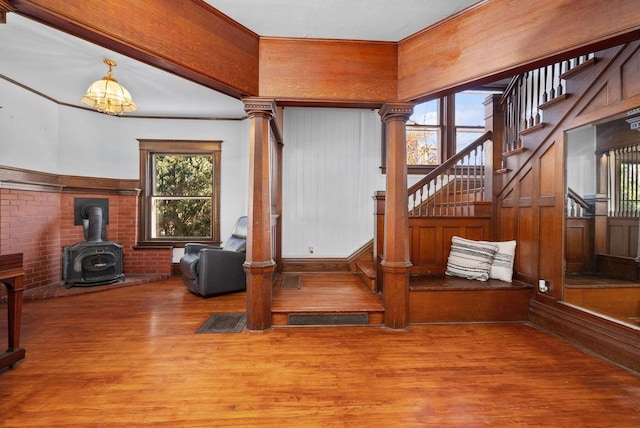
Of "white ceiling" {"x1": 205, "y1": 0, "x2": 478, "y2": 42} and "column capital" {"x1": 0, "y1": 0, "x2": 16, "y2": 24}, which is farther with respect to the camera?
"white ceiling" {"x1": 205, "y1": 0, "x2": 478, "y2": 42}

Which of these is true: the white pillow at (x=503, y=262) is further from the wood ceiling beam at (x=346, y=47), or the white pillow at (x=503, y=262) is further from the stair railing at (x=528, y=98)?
the wood ceiling beam at (x=346, y=47)

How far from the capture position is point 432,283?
296cm

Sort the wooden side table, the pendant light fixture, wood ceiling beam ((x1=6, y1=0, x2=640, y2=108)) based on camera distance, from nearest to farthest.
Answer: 1. wood ceiling beam ((x1=6, y1=0, x2=640, y2=108))
2. the wooden side table
3. the pendant light fixture

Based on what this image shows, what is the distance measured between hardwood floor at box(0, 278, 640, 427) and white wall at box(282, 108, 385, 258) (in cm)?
210

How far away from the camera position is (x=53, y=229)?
413cm

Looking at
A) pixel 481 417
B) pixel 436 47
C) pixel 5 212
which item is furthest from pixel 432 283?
pixel 5 212

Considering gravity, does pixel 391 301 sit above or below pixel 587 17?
below

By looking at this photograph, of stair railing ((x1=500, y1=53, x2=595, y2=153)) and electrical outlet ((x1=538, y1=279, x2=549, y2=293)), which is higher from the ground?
stair railing ((x1=500, y1=53, x2=595, y2=153))

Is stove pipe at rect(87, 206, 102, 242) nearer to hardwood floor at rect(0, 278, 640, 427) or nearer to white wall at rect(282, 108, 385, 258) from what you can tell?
hardwood floor at rect(0, 278, 640, 427)

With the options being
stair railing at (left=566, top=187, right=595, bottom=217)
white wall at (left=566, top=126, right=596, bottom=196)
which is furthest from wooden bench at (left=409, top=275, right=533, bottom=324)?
white wall at (left=566, top=126, right=596, bottom=196)

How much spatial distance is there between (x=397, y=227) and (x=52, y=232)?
4.88 m

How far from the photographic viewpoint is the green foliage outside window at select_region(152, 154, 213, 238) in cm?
488

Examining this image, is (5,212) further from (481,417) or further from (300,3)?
(481,417)

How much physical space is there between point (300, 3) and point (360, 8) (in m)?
0.46
